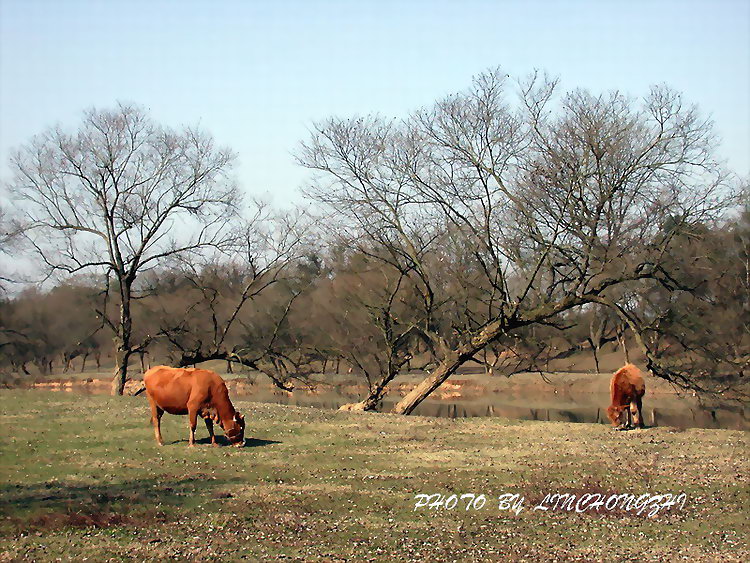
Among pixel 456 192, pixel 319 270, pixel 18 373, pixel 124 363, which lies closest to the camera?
pixel 456 192

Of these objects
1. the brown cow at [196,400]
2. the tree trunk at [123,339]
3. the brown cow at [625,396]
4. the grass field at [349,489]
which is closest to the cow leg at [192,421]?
the brown cow at [196,400]

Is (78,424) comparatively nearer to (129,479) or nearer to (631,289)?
(129,479)

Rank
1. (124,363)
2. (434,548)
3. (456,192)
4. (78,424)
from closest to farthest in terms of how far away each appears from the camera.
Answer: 1. (434,548)
2. (78,424)
3. (456,192)
4. (124,363)

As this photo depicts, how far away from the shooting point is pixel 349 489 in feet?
45.1

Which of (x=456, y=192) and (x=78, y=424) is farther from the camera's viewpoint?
(x=456, y=192)

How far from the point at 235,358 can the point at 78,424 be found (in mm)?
14929

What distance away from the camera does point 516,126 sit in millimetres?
24500

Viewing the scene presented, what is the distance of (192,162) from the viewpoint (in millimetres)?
33625

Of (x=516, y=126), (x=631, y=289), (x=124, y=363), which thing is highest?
(x=516, y=126)

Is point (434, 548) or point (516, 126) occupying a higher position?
point (516, 126)

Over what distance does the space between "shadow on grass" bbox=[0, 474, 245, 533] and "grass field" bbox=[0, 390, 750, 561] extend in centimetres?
4

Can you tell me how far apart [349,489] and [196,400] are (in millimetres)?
5124

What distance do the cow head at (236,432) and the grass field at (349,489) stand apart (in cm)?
32

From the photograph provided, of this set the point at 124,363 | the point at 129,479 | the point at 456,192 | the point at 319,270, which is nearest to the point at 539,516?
the point at 129,479
